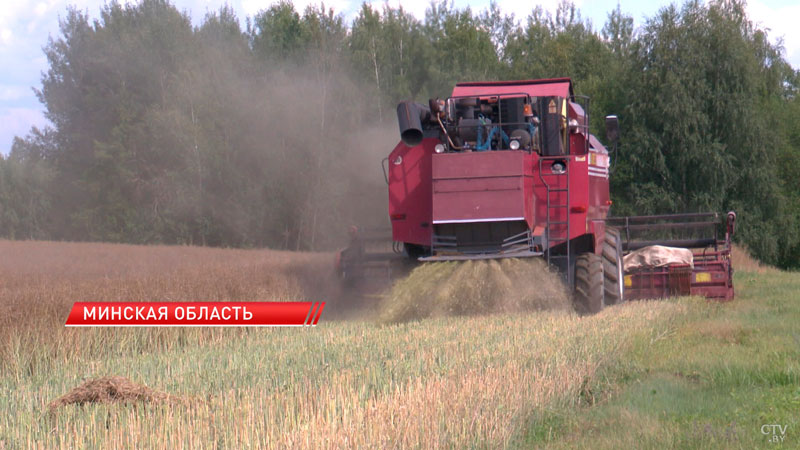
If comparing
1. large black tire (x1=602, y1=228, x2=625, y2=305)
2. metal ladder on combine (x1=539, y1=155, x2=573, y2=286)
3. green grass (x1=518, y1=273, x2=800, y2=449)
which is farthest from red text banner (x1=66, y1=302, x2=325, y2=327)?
green grass (x1=518, y1=273, x2=800, y2=449)

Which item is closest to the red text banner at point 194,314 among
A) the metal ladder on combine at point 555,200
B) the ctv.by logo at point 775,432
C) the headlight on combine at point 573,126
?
the metal ladder on combine at point 555,200

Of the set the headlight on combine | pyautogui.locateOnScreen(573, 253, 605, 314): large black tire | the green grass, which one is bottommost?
the green grass

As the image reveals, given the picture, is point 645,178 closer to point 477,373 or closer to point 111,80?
point 111,80

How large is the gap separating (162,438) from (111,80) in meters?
36.0

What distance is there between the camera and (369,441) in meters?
4.19

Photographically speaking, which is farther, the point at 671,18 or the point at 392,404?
the point at 671,18

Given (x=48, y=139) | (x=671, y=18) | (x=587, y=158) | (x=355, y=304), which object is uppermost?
(x=671, y=18)

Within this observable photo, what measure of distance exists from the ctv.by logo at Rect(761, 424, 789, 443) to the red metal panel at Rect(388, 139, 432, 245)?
234 inches

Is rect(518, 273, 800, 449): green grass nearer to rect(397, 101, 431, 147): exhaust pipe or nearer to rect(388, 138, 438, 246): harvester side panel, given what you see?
rect(388, 138, 438, 246): harvester side panel

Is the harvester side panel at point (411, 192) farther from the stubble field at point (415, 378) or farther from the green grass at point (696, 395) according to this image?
the green grass at point (696, 395)

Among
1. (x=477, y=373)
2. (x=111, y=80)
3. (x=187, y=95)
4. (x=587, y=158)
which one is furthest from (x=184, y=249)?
(x=477, y=373)

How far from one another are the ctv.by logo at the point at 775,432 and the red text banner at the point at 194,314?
6.69m

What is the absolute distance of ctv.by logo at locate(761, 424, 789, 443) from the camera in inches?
193

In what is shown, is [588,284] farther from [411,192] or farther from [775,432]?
[775,432]
